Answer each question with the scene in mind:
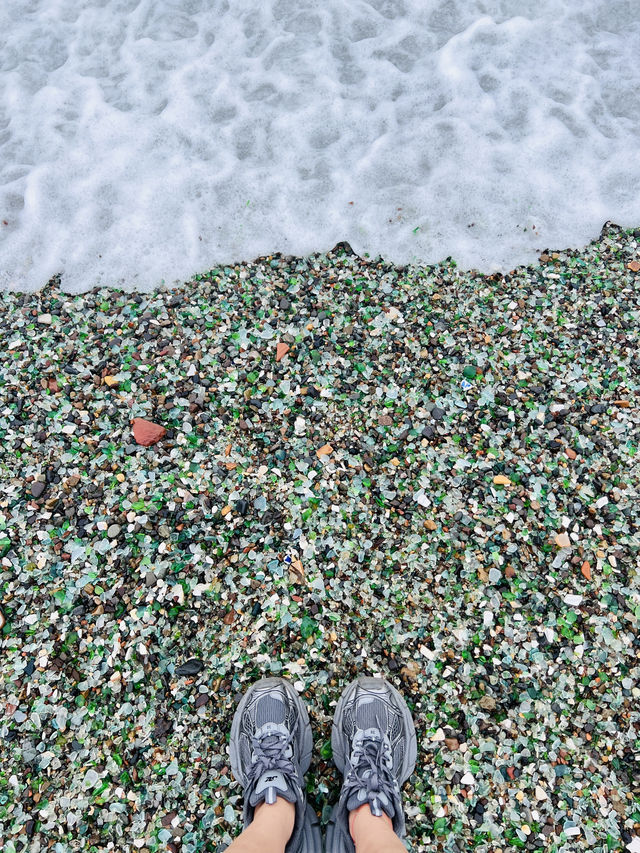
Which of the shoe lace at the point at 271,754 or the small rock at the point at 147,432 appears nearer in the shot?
the shoe lace at the point at 271,754

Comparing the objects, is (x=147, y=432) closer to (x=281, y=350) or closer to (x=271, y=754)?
(x=281, y=350)

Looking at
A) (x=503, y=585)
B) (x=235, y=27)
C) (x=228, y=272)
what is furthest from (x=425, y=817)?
(x=235, y=27)

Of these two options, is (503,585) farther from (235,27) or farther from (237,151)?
(235,27)

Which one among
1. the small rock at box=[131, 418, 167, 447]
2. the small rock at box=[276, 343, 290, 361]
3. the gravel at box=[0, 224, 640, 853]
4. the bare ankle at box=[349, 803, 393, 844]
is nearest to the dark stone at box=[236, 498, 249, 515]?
the gravel at box=[0, 224, 640, 853]

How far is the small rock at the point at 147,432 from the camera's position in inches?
152

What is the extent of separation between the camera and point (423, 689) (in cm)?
322

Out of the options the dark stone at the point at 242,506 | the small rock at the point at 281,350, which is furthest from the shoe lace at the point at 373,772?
the small rock at the point at 281,350

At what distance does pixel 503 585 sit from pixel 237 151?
4.34 meters

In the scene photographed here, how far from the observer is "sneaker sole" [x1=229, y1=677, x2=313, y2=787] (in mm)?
3023

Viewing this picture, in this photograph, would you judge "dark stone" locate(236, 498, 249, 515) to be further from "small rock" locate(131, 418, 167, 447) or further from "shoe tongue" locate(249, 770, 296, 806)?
"shoe tongue" locate(249, 770, 296, 806)

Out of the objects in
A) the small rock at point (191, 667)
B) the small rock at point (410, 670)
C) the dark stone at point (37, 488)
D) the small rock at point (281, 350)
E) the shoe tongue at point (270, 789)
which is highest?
the small rock at point (281, 350)

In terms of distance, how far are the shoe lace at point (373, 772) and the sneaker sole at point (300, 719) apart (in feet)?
0.89

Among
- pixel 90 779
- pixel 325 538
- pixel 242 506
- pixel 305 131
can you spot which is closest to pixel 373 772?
pixel 325 538

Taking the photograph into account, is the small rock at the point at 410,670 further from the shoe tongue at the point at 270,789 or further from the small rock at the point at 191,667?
the small rock at the point at 191,667
